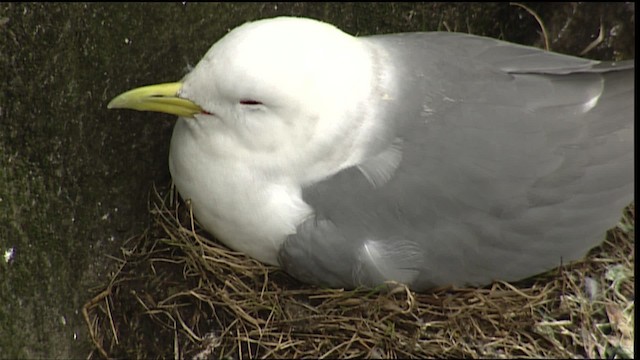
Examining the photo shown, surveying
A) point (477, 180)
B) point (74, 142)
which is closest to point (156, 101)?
point (74, 142)

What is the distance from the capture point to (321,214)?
1952mm

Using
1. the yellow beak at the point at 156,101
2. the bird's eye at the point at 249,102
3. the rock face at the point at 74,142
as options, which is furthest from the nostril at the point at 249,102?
the rock face at the point at 74,142

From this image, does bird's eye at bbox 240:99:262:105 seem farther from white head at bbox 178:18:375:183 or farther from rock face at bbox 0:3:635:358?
rock face at bbox 0:3:635:358

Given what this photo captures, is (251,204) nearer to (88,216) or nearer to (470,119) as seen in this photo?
(88,216)

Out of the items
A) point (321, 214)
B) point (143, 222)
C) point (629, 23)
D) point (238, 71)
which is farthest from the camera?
point (629, 23)

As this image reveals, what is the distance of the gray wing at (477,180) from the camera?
76.5 inches

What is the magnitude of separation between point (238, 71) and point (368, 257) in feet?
1.71

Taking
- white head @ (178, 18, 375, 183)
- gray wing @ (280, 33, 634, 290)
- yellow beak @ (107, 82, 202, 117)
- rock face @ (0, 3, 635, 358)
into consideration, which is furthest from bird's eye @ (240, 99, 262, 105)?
rock face @ (0, 3, 635, 358)

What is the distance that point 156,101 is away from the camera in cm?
192

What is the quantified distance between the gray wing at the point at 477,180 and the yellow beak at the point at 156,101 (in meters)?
0.34

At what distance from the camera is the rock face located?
5.72 feet

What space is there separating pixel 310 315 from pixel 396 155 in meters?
0.46

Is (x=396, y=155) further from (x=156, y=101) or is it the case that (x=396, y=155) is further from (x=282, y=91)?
(x=156, y=101)

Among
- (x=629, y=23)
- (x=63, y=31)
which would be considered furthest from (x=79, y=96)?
(x=629, y=23)
